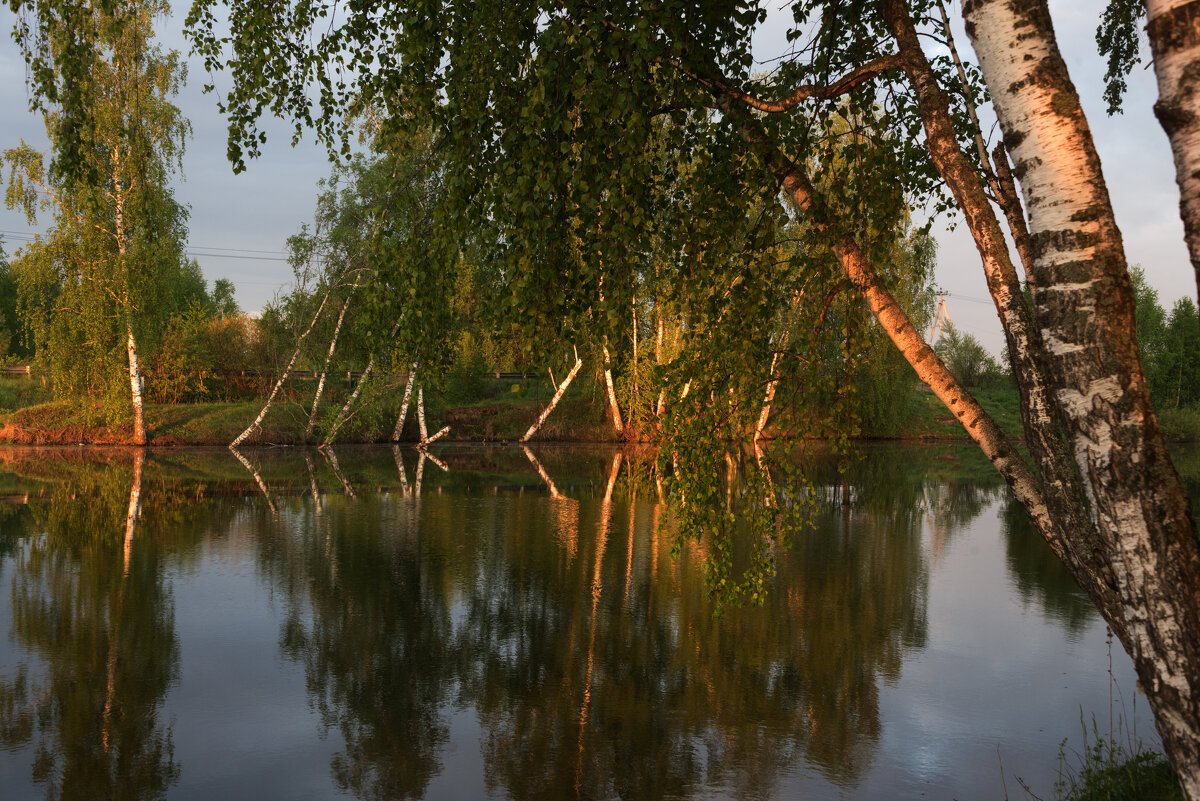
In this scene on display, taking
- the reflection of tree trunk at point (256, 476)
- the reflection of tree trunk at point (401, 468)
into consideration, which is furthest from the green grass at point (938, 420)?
the reflection of tree trunk at point (256, 476)

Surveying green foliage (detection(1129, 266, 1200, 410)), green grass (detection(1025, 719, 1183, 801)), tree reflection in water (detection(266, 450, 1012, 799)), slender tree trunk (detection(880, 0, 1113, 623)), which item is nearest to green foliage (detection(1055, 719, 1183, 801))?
green grass (detection(1025, 719, 1183, 801))

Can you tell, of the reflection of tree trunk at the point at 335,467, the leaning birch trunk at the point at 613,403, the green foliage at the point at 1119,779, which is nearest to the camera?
the green foliage at the point at 1119,779

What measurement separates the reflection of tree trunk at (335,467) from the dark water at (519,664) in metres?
4.84

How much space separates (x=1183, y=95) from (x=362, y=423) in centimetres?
3721

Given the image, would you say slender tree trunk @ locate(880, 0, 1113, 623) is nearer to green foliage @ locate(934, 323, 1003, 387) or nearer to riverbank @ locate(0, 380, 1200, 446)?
riverbank @ locate(0, 380, 1200, 446)

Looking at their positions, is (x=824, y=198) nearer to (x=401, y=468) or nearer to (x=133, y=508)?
(x=133, y=508)

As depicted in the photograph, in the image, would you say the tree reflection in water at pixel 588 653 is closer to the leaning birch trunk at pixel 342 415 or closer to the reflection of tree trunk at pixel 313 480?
the reflection of tree trunk at pixel 313 480

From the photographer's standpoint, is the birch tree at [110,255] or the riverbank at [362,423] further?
the riverbank at [362,423]

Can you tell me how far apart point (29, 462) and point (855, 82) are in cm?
3175

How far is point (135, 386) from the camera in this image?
33.8 m

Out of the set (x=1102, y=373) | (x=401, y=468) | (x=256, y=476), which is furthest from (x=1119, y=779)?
(x=401, y=468)

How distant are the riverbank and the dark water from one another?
19.6 metres

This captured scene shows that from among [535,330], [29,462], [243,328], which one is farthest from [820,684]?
[243,328]

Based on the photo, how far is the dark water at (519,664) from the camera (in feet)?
21.4
